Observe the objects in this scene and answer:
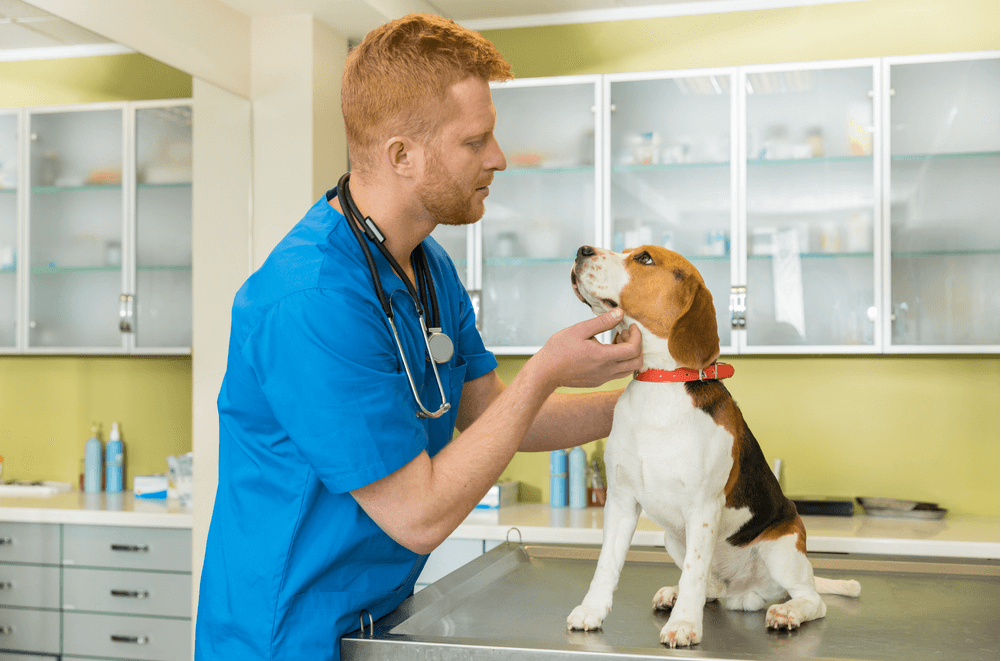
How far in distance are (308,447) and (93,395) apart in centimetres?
309

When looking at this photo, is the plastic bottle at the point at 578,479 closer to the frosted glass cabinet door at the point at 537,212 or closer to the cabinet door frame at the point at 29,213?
the frosted glass cabinet door at the point at 537,212

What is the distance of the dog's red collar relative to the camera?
1120 millimetres

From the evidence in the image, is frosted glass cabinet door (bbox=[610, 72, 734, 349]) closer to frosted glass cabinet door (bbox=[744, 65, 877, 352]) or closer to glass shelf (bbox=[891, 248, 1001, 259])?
frosted glass cabinet door (bbox=[744, 65, 877, 352])

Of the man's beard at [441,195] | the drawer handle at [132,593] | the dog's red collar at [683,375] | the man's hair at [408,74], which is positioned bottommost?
the drawer handle at [132,593]

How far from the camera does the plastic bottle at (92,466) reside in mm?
3541

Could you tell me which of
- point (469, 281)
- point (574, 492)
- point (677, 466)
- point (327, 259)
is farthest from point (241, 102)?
point (677, 466)

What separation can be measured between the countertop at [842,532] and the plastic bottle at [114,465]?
1568 millimetres

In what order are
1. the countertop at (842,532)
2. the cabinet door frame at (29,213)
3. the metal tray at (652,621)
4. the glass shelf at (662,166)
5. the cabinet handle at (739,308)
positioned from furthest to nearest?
the glass shelf at (662,166), the cabinet handle at (739,308), the cabinet door frame at (29,213), the countertop at (842,532), the metal tray at (652,621)

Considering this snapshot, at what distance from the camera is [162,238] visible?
3.33 meters

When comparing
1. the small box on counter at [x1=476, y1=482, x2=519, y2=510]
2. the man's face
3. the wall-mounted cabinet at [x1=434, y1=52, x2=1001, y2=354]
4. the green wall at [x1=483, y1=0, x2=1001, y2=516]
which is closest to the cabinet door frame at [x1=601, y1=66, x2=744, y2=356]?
the wall-mounted cabinet at [x1=434, y1=52, x2=1001, y2=354]

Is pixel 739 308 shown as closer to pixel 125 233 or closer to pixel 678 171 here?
pixel 678 171

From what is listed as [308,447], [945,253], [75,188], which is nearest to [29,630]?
[75,188]

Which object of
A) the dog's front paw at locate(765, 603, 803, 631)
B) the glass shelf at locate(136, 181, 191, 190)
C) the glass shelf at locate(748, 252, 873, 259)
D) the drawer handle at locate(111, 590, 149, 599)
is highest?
the glass shelf at locate(136, 181, 191, 190)

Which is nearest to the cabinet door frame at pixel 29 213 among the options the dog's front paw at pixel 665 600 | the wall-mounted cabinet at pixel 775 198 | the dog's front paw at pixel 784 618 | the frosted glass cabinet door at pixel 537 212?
the wall-mounted cabinet at pixel 775 198
